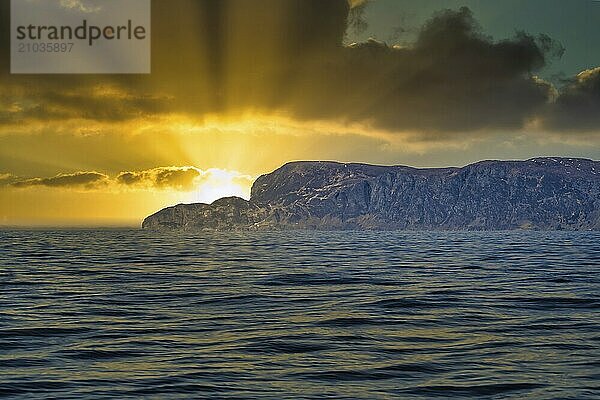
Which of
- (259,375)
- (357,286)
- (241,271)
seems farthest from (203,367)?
(241,271)

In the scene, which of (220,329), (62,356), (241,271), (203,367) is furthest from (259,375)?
(241,271)

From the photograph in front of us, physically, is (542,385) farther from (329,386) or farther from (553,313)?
(553,313)

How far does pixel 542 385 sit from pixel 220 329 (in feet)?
37.0

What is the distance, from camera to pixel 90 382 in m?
16.7

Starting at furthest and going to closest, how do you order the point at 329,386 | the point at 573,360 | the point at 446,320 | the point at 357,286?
the point at 357,286 → the point at 446,320 → the point at 573,360 → the point at 329,386

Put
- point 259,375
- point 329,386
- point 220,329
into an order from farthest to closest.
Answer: point 220,329
point 259,375
point 329,386

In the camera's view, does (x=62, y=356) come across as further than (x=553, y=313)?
No

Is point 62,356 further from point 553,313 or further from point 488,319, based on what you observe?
point 553,313

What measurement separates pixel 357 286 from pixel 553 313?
1364 centimetres

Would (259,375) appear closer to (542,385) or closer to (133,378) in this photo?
(133,378)

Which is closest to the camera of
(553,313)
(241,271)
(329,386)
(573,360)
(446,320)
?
(329,386)

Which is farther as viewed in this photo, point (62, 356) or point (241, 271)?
point (241, 271)

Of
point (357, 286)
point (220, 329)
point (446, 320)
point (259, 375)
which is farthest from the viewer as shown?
point (357, 286)

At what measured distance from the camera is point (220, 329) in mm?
24656
